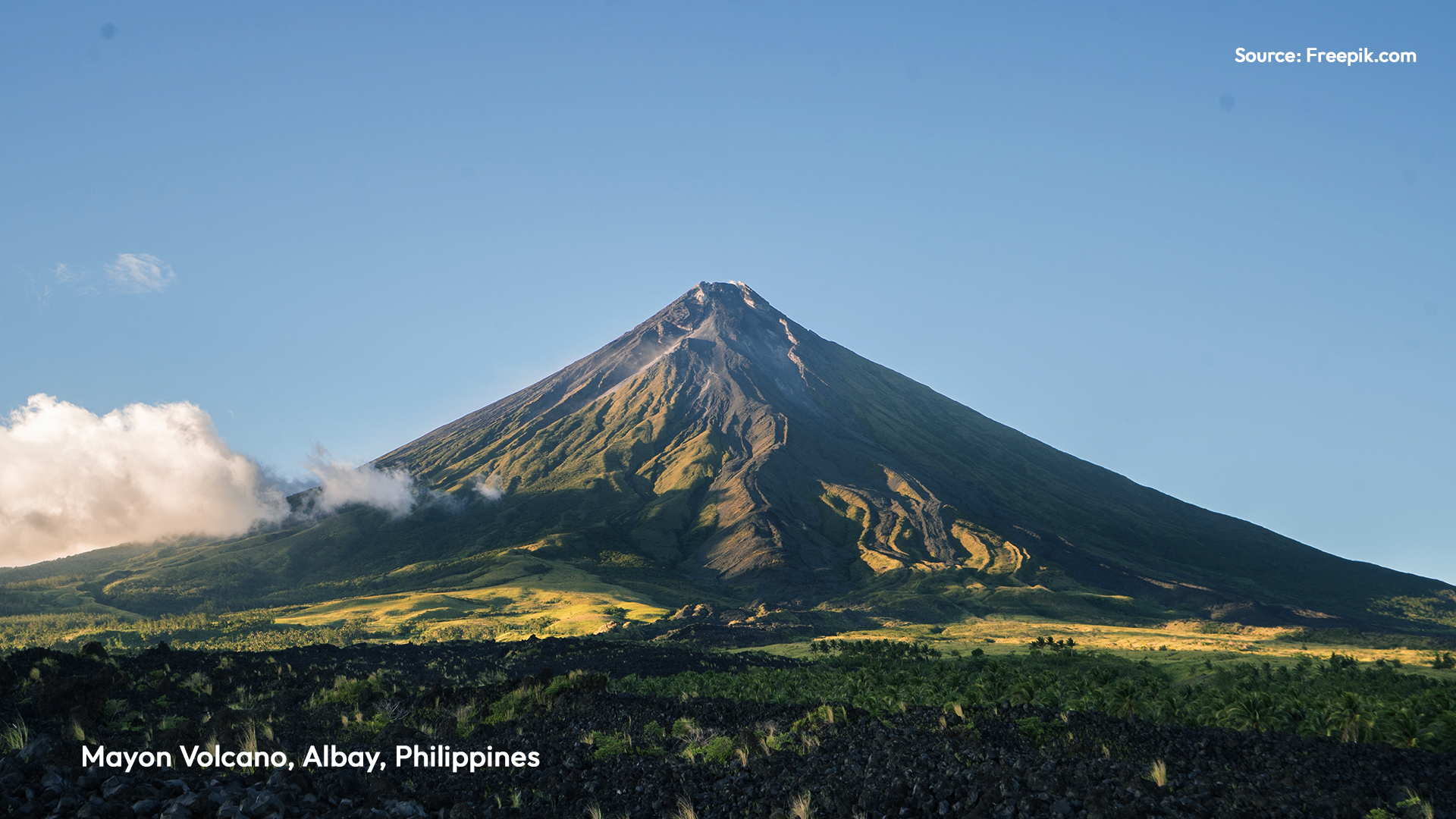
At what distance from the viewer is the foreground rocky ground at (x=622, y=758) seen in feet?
32.5

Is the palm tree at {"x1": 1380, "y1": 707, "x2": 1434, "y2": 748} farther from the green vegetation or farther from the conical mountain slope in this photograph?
the conical mountain slope

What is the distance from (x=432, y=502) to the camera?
504ft

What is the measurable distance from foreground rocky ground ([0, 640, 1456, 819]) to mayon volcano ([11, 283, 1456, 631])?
2954 inches

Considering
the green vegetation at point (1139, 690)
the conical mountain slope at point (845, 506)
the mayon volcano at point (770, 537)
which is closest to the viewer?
the green vegetation at point (1139, 690)

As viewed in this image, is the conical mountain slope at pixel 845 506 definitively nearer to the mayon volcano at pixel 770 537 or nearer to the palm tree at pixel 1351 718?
the mayon volcano at pixel 770 537

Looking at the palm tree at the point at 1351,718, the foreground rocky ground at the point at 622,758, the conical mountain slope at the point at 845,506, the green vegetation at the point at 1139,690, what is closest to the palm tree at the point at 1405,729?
the green vegetation at the point at 1139,690

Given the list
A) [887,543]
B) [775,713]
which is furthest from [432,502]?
[775,713]

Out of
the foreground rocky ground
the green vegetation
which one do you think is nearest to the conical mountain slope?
the green vegetation

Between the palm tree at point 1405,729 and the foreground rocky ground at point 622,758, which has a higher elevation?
the palm tree at point 1405,729

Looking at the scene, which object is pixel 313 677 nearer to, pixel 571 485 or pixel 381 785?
pixel 381 785

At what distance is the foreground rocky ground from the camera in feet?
32.5

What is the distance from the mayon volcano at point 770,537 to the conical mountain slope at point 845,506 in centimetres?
56

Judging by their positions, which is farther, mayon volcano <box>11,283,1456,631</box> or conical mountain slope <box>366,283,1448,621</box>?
conical mountain slope <box>366,283,1448,621</box>

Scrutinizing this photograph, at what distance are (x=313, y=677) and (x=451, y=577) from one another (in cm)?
9209
